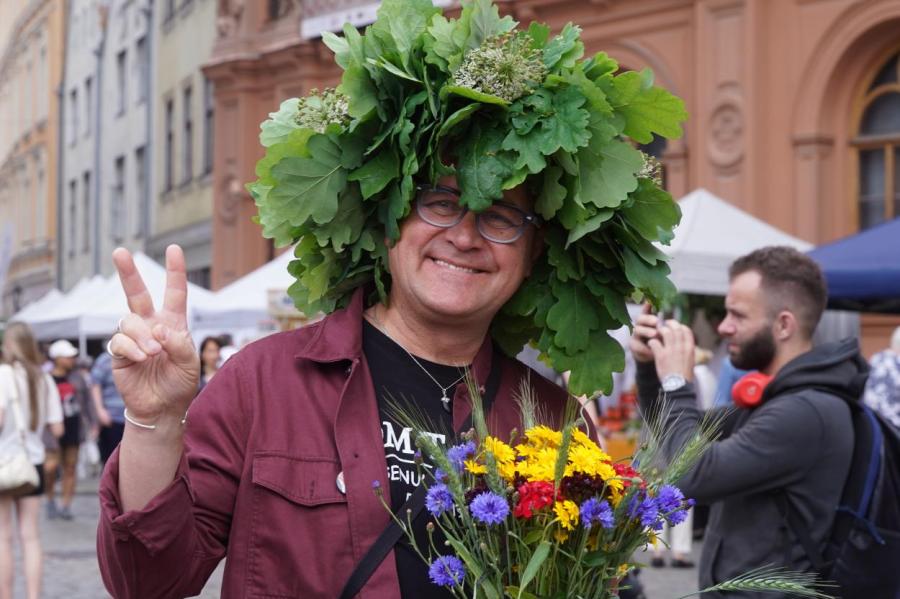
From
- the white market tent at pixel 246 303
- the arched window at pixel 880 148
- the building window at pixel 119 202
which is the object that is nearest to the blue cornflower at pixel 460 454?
the white market tent at pixel 246 303

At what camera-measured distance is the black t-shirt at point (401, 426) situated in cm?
250

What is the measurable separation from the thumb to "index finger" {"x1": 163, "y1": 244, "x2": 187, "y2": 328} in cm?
3

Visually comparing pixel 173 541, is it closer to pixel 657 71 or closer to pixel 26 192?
pixel 657 71

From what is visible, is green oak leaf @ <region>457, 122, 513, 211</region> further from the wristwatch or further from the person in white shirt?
the person in white shirt

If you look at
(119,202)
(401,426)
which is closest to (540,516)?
(401,426)

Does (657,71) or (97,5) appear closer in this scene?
(657,71)

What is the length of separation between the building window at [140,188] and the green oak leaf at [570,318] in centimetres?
2993

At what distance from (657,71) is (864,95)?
259 cm

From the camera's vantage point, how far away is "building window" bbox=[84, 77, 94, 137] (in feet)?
129

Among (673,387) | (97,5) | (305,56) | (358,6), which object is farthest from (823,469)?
(97,5)

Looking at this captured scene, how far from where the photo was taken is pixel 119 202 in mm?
35500

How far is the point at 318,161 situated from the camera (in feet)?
9.07

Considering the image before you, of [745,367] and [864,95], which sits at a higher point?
[864,95]

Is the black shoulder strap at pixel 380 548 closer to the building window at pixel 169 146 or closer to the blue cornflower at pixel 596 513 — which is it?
the blue cornflower at pixel 596 513
